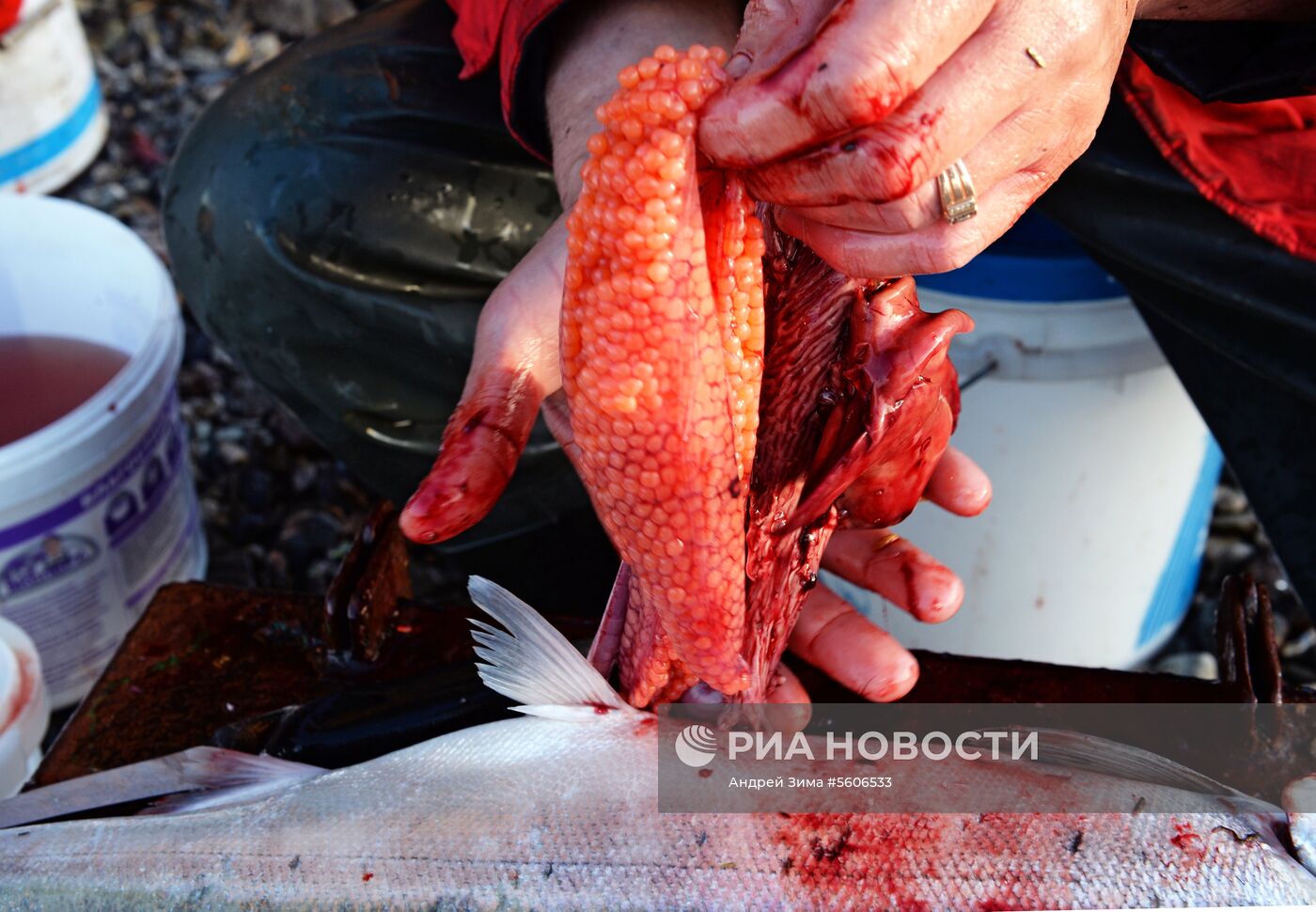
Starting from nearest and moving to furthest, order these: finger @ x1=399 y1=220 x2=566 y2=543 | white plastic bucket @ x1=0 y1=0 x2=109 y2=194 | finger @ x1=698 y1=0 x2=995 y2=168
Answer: finger @ x1=698 y1=0 x2=995 y2=168 < finger @ x1=399 y1=220 x2=566 y2=543 < white plastic bucket @ x1=0 y1=0 x2=109 y2=194

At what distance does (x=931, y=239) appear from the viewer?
1165 mm

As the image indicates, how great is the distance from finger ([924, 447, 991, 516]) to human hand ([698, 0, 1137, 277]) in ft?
2.88

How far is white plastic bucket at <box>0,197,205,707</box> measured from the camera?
2.53m

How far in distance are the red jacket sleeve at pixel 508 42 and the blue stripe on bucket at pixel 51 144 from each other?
291 cm

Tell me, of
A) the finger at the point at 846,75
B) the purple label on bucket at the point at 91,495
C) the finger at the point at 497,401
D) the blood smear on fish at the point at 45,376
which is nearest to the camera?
the finger at the point at 846,75

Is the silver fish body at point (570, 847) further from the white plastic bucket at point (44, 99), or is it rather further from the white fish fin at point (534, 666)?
the white plastic bucket at point (44, 99)

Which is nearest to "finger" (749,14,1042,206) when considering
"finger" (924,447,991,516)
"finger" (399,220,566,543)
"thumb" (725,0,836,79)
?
"thumb" (725,0,836,79)

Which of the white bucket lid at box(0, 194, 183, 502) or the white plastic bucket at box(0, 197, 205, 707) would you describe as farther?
the white bucket lid at box(0, 194, 183, 502)

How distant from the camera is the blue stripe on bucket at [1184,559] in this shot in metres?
2.67

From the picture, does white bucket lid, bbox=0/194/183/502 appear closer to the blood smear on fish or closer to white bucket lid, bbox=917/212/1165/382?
the blood smear on fish

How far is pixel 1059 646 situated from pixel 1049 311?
92 centimetres

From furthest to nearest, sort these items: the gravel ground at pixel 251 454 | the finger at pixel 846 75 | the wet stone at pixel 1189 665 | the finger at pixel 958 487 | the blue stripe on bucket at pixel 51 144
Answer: the blue stripe on bucket at pixel 51 144 < the gravel ground at pixel 251 454 < the wet stone at pixel 1189 665 < the finger at pixel 958 487 < the finger at pixel 846 75

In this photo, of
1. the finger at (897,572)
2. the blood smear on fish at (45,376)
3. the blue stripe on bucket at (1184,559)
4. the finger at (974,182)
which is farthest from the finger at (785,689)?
the blood smear on fish at (45,376)

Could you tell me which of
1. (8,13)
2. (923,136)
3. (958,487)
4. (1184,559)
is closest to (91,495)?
(958,487)
